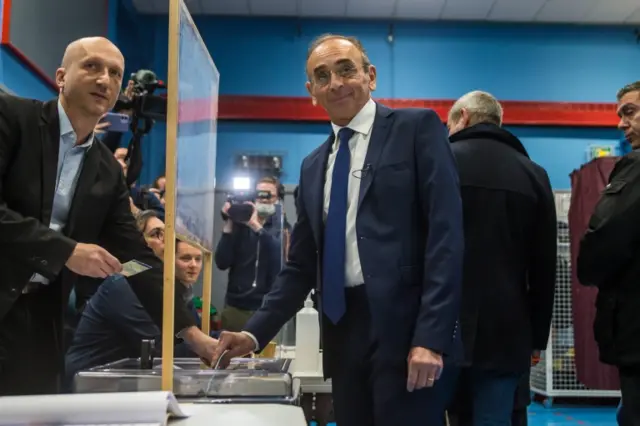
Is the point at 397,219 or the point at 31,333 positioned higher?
the point at 397,219

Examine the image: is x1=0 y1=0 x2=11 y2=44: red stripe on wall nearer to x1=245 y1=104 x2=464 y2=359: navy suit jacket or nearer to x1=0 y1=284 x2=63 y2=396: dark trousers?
x1=0 y1=284 x2=63 y2=396: dark trousers

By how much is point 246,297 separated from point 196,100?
2516 mm

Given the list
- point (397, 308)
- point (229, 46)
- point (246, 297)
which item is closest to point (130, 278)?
point (397, 308)

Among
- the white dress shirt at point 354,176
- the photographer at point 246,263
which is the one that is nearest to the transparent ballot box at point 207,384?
the white dress shirt at point 354,176

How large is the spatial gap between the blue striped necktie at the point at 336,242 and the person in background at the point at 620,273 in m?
0.98

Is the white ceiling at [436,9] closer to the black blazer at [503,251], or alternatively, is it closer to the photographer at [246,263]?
the photographer at [246,263]

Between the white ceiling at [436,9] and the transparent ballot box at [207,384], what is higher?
the white ceiling at [436,9]

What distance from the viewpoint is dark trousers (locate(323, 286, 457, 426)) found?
1.23m

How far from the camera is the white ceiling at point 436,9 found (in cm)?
694

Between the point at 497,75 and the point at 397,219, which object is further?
the point at 497,75

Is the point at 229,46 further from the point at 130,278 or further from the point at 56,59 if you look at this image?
the point at 130,278

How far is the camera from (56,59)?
485 cm

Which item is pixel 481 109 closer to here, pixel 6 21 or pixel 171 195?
pixel 171 195

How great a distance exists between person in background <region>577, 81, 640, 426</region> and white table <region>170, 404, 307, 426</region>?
1.18m
